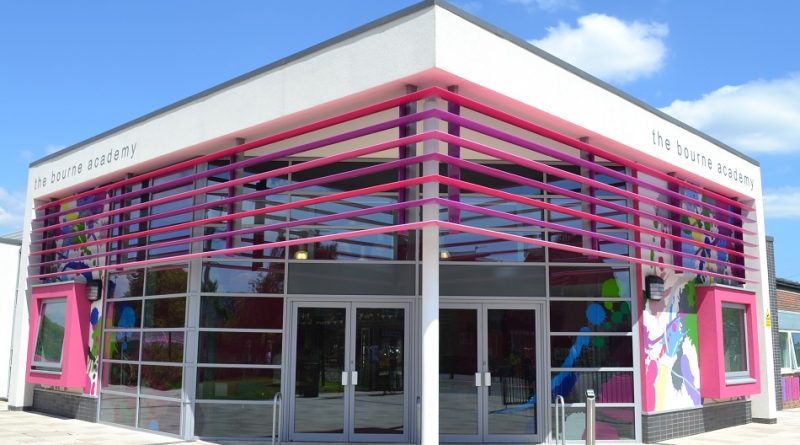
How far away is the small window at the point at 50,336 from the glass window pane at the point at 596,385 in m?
9.99

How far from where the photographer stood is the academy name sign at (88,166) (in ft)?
46.1

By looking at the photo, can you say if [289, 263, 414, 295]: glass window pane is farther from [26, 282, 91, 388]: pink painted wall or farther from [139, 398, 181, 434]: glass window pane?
[26, 282, 91, 388]: pink painted wall

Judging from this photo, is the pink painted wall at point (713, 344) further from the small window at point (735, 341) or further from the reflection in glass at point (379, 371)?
the reflection in glass at point (379, 371)

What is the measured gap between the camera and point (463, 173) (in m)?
13.0

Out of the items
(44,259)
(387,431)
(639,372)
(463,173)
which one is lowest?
(387,431)

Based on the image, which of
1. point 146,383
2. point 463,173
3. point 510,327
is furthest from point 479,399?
point 146,383

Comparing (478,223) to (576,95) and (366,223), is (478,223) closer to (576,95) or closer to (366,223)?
(366,223)

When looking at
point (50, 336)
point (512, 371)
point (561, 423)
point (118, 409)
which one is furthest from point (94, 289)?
point (561, 423)

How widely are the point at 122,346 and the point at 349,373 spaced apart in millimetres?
4815

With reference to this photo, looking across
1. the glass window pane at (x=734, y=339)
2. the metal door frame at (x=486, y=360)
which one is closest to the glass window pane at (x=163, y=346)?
the metal door frame at (x=486, y=360)

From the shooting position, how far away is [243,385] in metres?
12.2

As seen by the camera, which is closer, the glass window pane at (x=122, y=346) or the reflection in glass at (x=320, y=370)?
the reflection in glass at (x=320, y=370)

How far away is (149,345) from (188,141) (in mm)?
3761

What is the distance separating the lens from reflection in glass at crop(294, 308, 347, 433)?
12102mm
